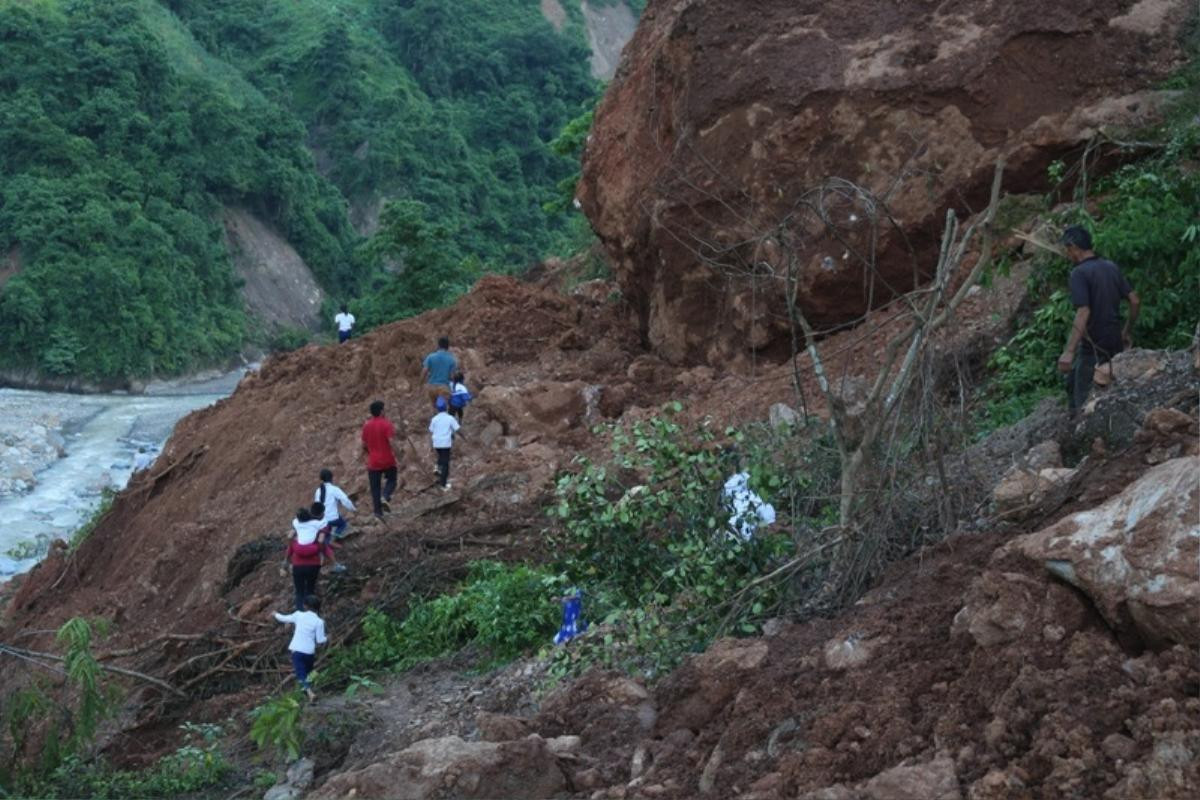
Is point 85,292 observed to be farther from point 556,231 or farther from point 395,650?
point 395,650

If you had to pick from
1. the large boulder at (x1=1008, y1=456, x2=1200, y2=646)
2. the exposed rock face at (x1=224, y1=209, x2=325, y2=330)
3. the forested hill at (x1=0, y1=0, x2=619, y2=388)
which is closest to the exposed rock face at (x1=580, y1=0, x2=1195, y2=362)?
the large boulder at (x1=1008, y1=456, x2=1200, y2=646)

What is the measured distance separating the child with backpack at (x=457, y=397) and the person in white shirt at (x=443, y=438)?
2.70ft

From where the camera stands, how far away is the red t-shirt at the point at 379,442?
1157cm

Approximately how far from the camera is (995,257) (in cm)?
1051

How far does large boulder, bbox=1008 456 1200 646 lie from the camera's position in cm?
428

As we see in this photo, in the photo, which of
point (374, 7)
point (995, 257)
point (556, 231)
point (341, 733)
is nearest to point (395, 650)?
point (341, 733)

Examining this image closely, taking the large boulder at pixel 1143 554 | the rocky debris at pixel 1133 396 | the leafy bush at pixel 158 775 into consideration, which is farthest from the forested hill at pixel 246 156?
the large boulder at pixel 1143 554

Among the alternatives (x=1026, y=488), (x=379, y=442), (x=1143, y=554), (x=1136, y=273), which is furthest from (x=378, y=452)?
(x=1143, y=554)

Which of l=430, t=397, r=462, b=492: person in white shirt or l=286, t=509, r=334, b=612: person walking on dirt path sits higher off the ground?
l=286, t=509, r=334, b=612: person walking on dirt path

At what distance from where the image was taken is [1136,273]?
28.2 ft

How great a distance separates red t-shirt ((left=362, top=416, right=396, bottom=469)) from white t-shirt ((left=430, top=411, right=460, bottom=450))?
1.11 ft

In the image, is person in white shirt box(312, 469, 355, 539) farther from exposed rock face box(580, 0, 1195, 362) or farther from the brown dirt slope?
the brown dirt slope

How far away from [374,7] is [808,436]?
62180mm

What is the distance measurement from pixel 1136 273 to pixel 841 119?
3.64 metres
